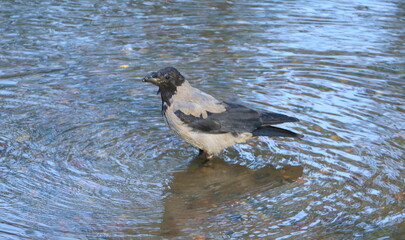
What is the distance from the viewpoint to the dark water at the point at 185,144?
18.6ft

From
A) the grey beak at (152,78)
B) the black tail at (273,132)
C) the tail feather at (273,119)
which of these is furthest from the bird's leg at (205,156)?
the grey beak at (152,78)

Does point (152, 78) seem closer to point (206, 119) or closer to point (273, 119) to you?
point (206, 119)

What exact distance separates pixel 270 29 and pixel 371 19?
2148mm

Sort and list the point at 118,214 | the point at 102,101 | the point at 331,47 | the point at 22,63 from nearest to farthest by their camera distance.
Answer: the point at 118,214
the point at 102,101
the point at 22,63
the point at 331,47

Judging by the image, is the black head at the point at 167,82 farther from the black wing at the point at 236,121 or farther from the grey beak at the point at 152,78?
the black wing at the point at 236,121

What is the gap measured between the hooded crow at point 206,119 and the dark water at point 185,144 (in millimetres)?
252

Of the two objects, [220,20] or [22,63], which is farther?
[220,20]

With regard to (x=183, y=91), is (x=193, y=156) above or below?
below

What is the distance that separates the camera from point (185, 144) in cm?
759

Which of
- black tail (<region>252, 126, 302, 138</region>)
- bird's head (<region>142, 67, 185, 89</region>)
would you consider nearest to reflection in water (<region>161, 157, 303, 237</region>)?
black tail (<region>252, 126, 302, 138</region>)

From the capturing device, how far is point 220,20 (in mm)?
12742

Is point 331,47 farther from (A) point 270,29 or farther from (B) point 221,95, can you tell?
(B) point 221,95

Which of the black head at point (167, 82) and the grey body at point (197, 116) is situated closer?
the grey body at point (197, 116)

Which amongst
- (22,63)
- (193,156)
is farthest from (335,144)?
(22,63)
